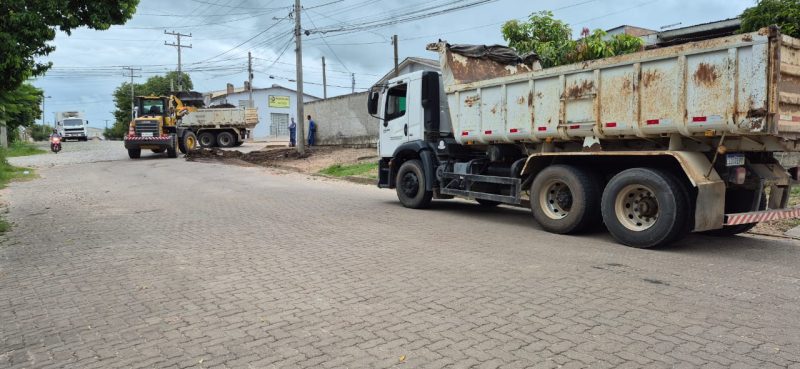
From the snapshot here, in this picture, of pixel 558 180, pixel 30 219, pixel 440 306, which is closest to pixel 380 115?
pixel 558 180

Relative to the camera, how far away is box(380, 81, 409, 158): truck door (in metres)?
10.8

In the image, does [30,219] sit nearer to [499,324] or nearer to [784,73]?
[499,324]

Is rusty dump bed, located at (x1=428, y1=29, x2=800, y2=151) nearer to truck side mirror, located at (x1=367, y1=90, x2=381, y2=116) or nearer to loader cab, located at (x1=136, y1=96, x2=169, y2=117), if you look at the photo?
truck side mirror, located at (x1=367, y1=90, x2=381, y2=116)

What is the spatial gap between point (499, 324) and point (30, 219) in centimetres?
893

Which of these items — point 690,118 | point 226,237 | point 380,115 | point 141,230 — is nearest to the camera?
point 690,118

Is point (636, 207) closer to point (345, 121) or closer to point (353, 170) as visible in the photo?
point (353, 170)

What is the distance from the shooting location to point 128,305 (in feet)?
15.1

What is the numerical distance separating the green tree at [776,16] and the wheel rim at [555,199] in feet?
21.5

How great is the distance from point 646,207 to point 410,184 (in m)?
4.79

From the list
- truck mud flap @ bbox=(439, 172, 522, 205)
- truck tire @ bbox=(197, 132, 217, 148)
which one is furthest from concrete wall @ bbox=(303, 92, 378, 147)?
truck mud flap @ bbox=(439, 172, 522, 205)

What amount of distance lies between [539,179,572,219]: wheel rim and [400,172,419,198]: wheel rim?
3040 millimetres

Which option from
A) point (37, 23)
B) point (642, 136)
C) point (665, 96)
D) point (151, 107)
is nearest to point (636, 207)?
point (642, 136)

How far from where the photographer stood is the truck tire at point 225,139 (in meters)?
32.7

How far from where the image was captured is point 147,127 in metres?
25.6
